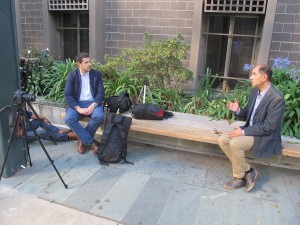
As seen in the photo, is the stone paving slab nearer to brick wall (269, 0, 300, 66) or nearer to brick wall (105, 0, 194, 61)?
brick wall (105, 0, 194, 61)

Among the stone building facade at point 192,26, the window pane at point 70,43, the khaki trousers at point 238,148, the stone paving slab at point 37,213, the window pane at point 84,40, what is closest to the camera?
the stone paving slab at point 37,213

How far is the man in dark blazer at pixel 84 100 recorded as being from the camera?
3.92m

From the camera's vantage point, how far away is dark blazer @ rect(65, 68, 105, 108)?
399 centimetres

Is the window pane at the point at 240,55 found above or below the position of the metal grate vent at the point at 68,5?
below

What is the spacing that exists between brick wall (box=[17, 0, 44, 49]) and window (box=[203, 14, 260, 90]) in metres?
4.15

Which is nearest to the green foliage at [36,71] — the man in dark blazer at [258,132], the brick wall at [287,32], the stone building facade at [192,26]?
the stone building facade at [192,26]

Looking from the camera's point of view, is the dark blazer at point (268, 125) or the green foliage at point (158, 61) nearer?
the dark blazer at point (268, 125)

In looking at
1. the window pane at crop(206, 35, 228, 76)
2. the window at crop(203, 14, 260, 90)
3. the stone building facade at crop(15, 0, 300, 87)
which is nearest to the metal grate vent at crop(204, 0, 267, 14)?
the stone building facade at crop(15, 0, 300, 87)

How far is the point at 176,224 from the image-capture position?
269 cm

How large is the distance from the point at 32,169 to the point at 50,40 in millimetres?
4439

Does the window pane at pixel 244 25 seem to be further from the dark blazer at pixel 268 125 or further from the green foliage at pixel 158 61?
the dark blazer at pixel 268 125

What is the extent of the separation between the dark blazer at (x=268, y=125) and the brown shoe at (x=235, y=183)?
402mm

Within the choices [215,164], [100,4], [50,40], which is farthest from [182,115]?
[50,40]

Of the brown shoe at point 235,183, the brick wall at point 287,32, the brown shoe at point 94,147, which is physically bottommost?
the brown shoe at point 235,183
